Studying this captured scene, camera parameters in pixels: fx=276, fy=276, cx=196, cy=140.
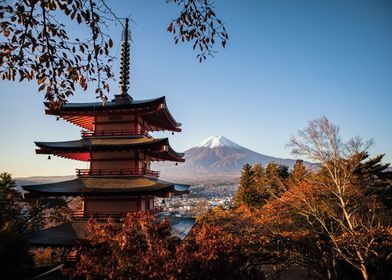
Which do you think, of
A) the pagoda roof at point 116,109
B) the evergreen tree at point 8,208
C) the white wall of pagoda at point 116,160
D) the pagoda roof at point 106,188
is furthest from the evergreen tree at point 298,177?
the evergreen tree at point 8,208

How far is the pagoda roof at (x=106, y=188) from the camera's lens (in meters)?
12.0

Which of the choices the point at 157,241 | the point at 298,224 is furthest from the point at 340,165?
the point at 157,241

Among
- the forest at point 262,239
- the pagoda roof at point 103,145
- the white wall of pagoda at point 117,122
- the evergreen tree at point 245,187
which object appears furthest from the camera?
the evergreen tree at point 245,187

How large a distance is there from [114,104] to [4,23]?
1041 centimetres

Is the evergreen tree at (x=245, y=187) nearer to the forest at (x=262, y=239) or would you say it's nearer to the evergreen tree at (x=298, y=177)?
the forest at (x=262, y=239)

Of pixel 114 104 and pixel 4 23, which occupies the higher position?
pixel 114 104

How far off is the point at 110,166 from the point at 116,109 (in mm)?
2832

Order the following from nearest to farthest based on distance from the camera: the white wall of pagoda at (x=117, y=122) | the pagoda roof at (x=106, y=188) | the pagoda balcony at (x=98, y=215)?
the pagoda roof at (x=106, y=188) < the pagoda balcony at (x=98, y=215) < the white wall of pagoda at (x=117, y=122)

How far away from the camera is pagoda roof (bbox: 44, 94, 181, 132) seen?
13.4 m

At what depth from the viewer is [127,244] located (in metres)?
A: 8.14

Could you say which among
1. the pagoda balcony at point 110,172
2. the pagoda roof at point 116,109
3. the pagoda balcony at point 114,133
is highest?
the pagoda roof at point 116,109

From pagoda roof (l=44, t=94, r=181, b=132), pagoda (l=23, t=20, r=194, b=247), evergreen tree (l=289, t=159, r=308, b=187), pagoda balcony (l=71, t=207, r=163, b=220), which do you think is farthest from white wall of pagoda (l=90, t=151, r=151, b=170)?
evergreen tree (l=289, t=159, r=308, b=187)

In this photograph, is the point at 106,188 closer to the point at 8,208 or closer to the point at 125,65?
the point at 125,65

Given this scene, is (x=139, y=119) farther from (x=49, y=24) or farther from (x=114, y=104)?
(x=49, y=24)
